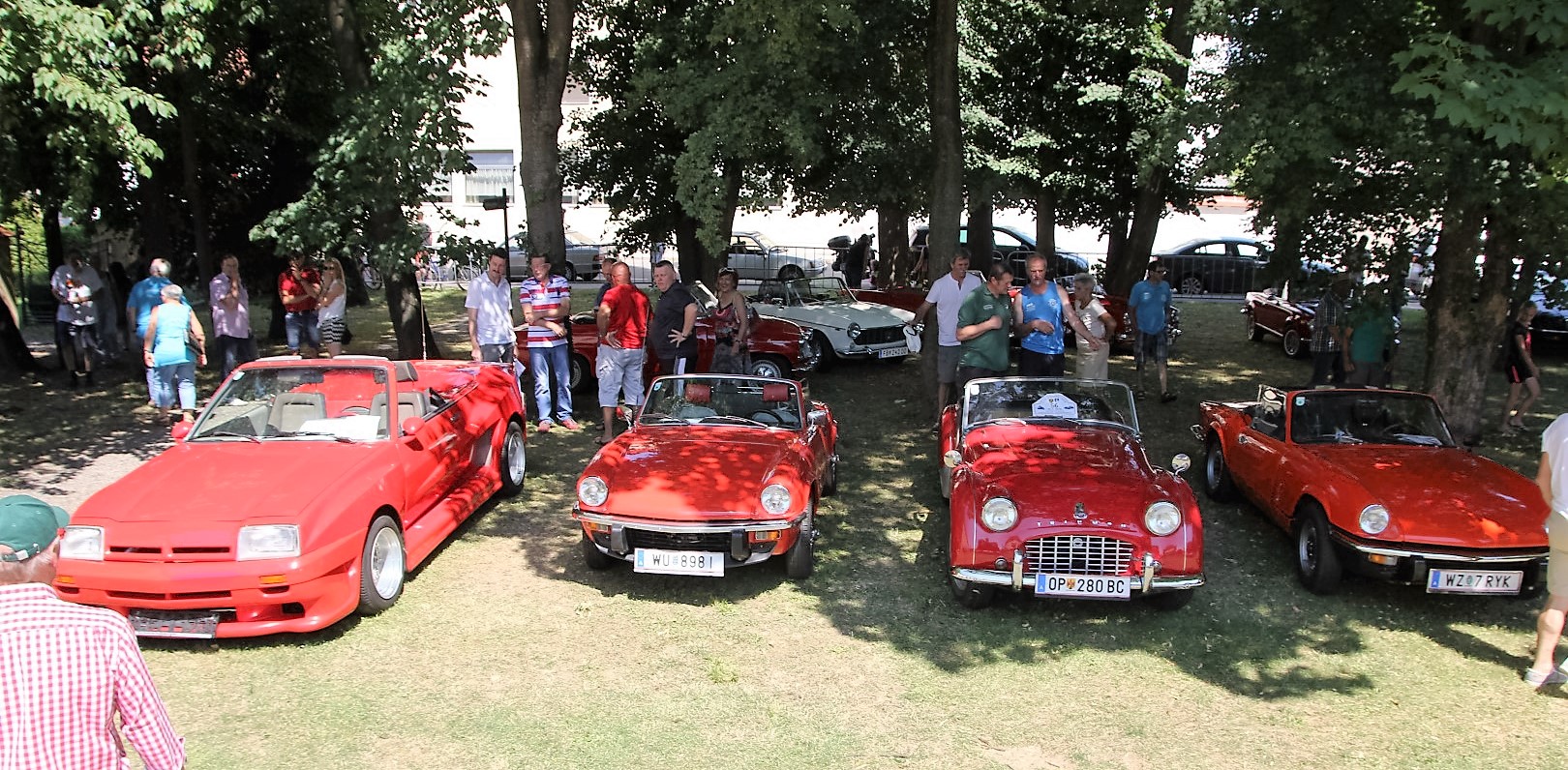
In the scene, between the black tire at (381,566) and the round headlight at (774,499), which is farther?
the round headlight at (774,499)

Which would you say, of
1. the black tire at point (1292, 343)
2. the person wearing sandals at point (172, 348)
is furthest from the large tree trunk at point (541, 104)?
the black tire at point (1292, 343)

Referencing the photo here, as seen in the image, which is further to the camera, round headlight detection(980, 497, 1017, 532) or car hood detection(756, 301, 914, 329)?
car hood detection(756, 301, 914, 329)

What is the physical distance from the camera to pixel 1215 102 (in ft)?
30.5

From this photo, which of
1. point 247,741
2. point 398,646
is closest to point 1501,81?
point 398,646

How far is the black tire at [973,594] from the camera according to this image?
260 inches

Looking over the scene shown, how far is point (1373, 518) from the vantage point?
6602mm

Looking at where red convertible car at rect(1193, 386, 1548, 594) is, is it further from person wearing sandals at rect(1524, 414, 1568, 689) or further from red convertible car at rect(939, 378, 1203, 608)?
red convertible car at rect(939, 378, 1203, 608)

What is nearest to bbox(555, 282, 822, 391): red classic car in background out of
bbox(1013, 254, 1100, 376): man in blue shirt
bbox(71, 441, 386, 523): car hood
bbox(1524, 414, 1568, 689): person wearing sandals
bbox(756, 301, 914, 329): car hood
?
bbox(756, 301, 914, 329): car hood

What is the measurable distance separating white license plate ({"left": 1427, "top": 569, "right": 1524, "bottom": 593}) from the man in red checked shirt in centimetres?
673

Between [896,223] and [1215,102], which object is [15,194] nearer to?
[1215,102]

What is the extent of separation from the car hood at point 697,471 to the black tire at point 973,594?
1.14m

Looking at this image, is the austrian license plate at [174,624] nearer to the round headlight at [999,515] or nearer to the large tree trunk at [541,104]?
the round headlight at [999,515]

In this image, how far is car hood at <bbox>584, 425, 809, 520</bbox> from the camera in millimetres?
6691

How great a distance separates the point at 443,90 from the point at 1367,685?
10.0 meters
